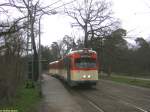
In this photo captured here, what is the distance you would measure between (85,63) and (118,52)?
37.8 meters

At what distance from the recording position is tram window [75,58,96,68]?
95.9 feet

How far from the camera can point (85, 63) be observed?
96.3 ft

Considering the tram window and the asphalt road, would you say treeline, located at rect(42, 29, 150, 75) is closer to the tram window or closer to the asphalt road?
the tram window

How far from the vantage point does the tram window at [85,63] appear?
29.2 m

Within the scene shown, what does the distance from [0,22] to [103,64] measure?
47578 millimetres

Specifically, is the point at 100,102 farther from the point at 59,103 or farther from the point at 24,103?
the point at 24,103

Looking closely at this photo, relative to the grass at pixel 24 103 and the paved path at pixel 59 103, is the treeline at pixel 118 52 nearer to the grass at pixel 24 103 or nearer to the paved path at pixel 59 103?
the paved path at pixel 59 103

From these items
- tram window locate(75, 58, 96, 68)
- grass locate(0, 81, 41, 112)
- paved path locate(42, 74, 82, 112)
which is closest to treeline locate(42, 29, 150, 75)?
tram window locate(75, 58, 96, 68)

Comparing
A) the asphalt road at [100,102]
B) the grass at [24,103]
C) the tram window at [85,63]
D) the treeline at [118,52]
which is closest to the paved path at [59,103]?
the asphalt road at [100,102]

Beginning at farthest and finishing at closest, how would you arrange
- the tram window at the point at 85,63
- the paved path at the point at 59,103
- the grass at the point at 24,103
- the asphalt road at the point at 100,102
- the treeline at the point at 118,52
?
the treeline at the point at 118,52 < the tram window at the point at 85,63 < the paved path at the point at 59,103 < the asphalt road at the point at 100,102 < the grass at the point at 24,103

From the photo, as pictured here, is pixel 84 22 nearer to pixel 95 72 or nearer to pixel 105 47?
pixel 105 47

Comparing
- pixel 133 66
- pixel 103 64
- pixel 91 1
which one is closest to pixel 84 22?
pixel 91 1

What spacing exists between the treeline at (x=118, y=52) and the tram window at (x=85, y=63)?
15.3 m

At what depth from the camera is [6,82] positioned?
1689 cm
